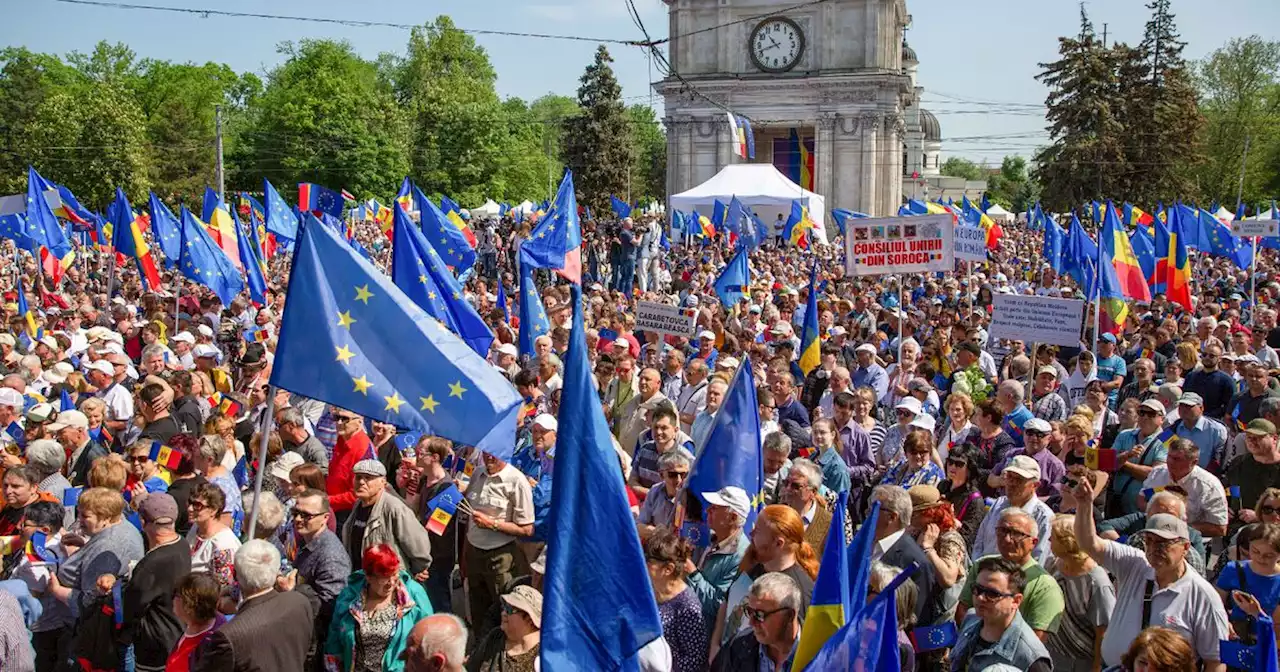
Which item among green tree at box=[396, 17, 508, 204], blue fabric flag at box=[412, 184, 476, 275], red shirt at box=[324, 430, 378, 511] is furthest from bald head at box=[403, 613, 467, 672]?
green tree at box=[396, 17, 508, 204]

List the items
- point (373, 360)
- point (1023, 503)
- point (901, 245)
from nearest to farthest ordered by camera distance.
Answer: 1. point (373, 360)
2. point (1023, 503)
3. point (901, 245)

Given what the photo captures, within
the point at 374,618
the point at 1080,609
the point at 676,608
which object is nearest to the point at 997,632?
the point at 1080,609

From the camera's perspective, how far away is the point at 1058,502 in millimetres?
8086

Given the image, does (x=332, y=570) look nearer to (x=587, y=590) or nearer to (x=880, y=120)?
(x=587, y=590)

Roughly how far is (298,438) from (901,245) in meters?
7.85

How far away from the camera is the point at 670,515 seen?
7.31 meters

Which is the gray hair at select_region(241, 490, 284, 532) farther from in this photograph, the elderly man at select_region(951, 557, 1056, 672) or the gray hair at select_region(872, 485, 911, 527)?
the elderly man at select_region(951, 557, 1056, 672)

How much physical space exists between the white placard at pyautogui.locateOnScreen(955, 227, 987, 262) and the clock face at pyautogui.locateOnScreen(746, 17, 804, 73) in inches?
1569

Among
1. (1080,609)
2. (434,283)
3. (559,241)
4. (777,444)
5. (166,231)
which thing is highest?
(166,231)

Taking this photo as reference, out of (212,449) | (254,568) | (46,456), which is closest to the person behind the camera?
(254,568)

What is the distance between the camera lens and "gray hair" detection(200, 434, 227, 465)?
7805mm

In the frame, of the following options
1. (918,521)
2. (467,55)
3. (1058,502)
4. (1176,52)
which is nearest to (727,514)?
(918,521)

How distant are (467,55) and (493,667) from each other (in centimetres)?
8609

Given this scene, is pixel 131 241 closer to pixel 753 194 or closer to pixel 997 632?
pixel 997 632
